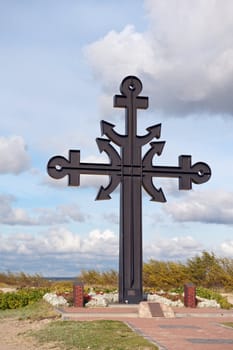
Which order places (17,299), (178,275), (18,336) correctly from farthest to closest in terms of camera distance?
(178,275), (17,299), (18,336)

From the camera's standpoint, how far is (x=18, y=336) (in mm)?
14094

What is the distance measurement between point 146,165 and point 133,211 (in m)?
1.49

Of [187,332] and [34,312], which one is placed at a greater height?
[34,312]

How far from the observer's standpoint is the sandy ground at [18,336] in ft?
40.9

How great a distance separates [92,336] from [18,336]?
2.16m

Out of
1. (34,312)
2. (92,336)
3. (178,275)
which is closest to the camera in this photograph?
(92,336)

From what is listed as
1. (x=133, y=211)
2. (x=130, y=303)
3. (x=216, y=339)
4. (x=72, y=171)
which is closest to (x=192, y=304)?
(x=130, y=303)

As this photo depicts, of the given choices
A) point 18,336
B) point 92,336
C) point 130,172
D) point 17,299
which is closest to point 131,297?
point 130,172

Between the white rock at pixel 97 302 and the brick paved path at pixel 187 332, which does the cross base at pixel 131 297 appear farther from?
the brick paved path at pixel 187 332

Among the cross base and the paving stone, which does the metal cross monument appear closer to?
the cross base

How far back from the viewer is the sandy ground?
12.5 metres

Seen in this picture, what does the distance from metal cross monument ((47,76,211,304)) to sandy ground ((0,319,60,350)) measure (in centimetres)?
365

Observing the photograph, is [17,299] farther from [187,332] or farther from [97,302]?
[187,332]

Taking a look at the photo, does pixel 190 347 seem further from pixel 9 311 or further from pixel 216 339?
pixel 9 311
